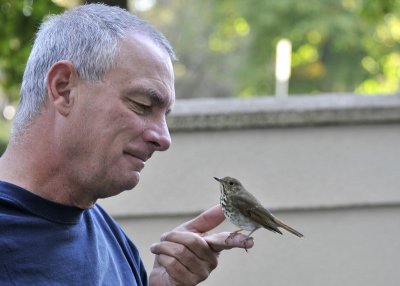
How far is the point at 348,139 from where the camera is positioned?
18.9 feet

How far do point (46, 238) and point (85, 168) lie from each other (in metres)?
0.21

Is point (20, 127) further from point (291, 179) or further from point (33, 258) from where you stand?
point (291, 179)

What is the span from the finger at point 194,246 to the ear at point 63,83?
23.4 inches

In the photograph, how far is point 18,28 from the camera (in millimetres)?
7777

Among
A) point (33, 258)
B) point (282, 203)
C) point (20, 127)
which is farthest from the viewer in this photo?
point (282, 203)

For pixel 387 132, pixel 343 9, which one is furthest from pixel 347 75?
pixel 387 132

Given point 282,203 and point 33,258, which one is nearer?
point 33,258

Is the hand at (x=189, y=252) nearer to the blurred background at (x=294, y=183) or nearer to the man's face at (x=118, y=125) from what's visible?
the man's face at (x=118, y=125)

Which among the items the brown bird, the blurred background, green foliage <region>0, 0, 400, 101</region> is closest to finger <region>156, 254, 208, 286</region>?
the brown bird

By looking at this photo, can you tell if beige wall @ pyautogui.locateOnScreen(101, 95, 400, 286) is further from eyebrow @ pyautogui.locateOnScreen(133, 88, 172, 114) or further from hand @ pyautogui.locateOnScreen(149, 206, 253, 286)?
eyebrow @ pyautogui.locateOnScreen(133, 88, 172, 114)

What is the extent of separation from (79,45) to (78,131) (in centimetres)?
23

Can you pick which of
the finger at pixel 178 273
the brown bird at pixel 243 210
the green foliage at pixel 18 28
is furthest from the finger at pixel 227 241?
the green foliage at pixel 18 28

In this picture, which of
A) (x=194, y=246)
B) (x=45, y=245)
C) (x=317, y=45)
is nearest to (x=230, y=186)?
(x=194, y=246)

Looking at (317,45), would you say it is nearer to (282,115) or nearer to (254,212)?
(282,115)
